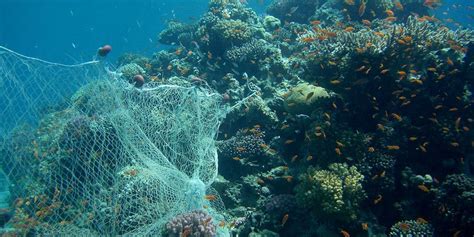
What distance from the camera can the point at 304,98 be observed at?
25.6ft

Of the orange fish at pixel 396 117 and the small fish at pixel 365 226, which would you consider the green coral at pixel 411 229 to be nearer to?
the small fish at pixel 365 226

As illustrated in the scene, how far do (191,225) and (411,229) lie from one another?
3949 millimetres

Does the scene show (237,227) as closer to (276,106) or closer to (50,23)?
(276,106)

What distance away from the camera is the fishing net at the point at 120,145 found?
18.3 feet

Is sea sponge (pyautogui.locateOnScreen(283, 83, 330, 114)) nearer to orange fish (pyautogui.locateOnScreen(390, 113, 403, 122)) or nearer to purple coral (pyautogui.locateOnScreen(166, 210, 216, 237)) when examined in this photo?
orange fish (pyautogui.locateOnScreen(390, 113, 403, 122))

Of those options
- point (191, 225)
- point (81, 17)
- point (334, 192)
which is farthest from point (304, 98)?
point (81, 17)

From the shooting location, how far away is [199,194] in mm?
5641

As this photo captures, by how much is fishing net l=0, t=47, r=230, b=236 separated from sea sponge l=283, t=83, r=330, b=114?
1905mm

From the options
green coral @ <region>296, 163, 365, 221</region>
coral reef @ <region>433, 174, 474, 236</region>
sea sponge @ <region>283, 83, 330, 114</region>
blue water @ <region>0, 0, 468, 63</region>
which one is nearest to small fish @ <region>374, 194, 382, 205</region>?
green coral @ <region>296, 163, 365, 221</region>

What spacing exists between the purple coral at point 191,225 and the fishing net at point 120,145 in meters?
0.19

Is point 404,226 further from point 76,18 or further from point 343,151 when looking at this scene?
point 76,18

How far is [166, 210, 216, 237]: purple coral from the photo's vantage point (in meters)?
5.28

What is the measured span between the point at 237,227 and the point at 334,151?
2628 millimetres

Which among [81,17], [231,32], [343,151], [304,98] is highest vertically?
[81,17]
